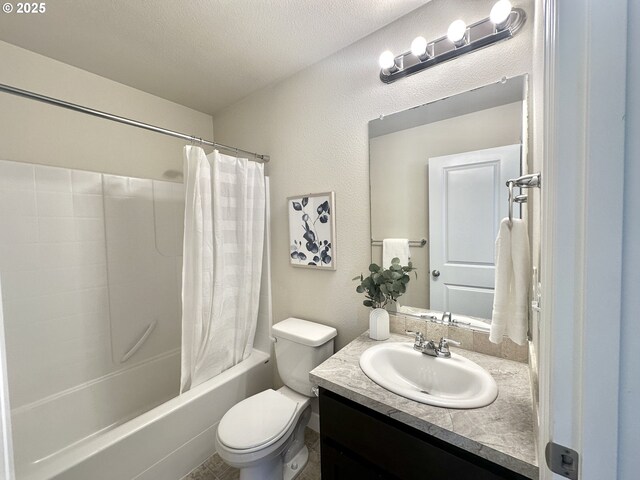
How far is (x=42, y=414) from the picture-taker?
146 cm

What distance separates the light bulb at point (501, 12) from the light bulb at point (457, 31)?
103mm

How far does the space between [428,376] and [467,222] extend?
711 millimetres

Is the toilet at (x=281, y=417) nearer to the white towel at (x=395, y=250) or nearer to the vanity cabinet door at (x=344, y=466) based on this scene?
the vanity cabinet door at (x=344, y=466)

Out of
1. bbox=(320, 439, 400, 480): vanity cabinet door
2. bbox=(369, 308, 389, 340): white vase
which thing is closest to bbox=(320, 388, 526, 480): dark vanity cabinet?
bbox=(320, 439, 400, 480): vanity cabinet door

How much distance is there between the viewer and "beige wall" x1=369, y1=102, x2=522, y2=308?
1121 millimetres

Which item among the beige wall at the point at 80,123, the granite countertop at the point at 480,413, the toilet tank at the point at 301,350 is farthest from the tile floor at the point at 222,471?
the beige wall at the point at 80,123

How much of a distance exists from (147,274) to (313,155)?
1.54 metres

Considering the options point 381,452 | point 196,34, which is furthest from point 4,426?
point 196,34

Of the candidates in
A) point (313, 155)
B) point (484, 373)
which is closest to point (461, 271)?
point (484, 373)

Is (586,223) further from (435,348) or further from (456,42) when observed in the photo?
(456,42)

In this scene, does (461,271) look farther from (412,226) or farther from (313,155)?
(313,155)

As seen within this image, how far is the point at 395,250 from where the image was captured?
1.40 metres

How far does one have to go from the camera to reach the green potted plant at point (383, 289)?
1295 millimetres

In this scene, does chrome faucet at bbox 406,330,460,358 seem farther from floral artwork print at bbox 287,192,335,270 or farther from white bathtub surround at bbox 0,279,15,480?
white bathtub surround at bbox 0,279,15,480
